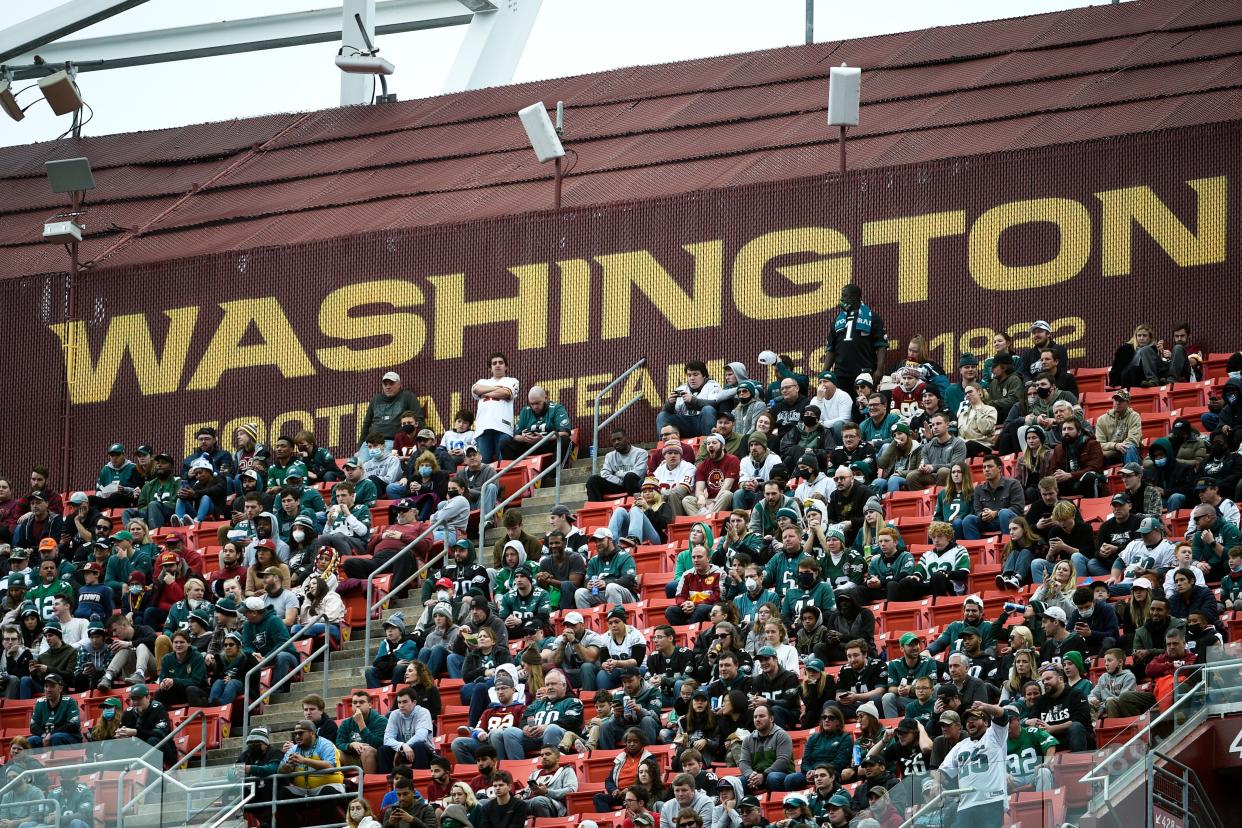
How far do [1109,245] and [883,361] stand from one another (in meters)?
2.27

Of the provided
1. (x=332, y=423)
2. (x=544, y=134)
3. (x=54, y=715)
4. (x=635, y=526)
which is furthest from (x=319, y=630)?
(x=544, y=134)

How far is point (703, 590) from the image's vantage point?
20.0 meters

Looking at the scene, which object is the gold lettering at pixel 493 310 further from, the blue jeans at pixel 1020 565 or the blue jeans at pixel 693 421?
the blue jeans at pixel 1020 565

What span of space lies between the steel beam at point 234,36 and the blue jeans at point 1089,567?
46.3 feet

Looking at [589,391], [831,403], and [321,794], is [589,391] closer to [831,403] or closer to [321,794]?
[831,403]

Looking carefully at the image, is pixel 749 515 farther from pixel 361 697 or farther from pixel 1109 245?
pixel 1109 245

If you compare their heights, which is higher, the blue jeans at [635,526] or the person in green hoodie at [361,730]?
the blue jeans at [635,526]

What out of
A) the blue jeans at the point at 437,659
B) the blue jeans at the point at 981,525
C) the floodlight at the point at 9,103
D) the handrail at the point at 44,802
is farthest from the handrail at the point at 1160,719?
the floodlight at the point at 9,103

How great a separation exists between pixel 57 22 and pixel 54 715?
41.6 ft

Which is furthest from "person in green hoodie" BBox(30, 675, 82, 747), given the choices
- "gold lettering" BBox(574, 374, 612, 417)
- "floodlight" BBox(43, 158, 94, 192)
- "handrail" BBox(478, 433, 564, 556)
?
"floodlight" BBox(43, 158, 94, 192)

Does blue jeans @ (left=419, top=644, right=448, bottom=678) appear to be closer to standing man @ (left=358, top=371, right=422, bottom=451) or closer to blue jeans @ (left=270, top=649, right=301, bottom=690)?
blue jeans @ (left=270, top=649, right=301, bottom=690)

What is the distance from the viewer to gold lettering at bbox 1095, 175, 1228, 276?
23266mm

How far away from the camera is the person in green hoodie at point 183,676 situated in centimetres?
2091

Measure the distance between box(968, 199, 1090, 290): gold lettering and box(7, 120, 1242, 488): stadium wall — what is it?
0.06 feet
